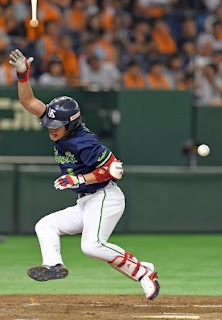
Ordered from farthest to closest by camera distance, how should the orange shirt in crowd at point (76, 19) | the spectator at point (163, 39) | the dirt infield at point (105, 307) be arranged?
the spectator at point (163, 39)
the orange shirt in crowd at point (76, 19)
the dirt infield at point (105, 307)

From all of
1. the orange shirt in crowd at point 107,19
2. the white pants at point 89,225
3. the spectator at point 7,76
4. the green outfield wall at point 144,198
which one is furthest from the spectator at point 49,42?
the white pants at point 89,225

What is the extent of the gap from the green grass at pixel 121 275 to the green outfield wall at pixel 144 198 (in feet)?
0.86

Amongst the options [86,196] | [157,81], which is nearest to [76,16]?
[157,81]

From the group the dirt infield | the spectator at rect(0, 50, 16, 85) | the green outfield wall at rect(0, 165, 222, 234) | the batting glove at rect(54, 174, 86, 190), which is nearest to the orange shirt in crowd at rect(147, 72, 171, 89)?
the green outfield wall at rect(0, 165, 222, 234)

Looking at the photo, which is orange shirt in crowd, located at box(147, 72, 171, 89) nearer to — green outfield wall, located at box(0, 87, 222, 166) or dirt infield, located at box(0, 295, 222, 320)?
green outfield wall, located at box(0, 87, 222, 166)

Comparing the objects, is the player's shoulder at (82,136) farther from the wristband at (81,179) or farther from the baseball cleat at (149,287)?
the baseball cleat at (149,287)

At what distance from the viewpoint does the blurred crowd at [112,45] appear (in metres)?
13.6

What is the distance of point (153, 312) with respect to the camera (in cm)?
723

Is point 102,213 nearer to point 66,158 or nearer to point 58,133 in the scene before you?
point 66,158

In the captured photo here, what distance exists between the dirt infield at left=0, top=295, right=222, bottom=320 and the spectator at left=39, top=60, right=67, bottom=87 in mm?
6074

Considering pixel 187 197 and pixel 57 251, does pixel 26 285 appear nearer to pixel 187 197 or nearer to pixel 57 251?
pixel 57 251

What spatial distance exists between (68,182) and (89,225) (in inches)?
19.8

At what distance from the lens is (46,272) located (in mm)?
6992

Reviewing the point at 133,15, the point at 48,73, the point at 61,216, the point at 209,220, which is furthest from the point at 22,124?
the point at 61,216
